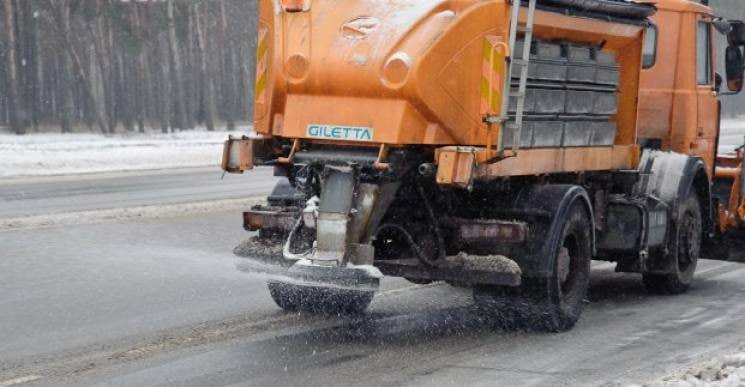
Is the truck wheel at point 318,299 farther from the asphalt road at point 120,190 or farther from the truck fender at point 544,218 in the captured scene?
the asphalt road at point 120,190

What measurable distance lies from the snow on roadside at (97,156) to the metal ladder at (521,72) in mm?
17347

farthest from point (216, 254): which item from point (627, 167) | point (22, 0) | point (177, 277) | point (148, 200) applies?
point (22, 0)

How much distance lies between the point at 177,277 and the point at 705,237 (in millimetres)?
4883

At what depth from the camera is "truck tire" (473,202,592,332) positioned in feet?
28.1

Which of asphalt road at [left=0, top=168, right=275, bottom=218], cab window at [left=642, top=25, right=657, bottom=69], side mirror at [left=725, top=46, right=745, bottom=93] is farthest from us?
asphalt road at [left=0, top=168, right=275, bottom=218]

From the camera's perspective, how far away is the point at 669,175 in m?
10.7

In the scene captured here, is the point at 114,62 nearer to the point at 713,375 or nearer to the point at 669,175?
the point at 669,175

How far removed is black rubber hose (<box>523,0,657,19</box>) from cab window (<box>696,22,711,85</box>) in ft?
5.55

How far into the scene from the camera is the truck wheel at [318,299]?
9.11 m

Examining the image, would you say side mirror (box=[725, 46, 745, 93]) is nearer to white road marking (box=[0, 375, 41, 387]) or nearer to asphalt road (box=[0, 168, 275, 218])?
white road marking (box=[0, 375, 41, 387])

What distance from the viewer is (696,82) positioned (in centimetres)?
1141

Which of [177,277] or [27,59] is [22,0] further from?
[177,277]

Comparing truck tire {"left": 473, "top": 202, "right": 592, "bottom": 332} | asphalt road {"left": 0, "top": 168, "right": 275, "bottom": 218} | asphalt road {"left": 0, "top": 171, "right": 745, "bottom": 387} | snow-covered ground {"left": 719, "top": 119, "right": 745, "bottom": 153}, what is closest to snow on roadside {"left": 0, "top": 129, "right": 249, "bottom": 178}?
asphalt road {"left": 0, "top": 168, "right": 275, "bottom": 218}

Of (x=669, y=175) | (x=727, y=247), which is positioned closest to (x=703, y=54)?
(x=669, y=175)
